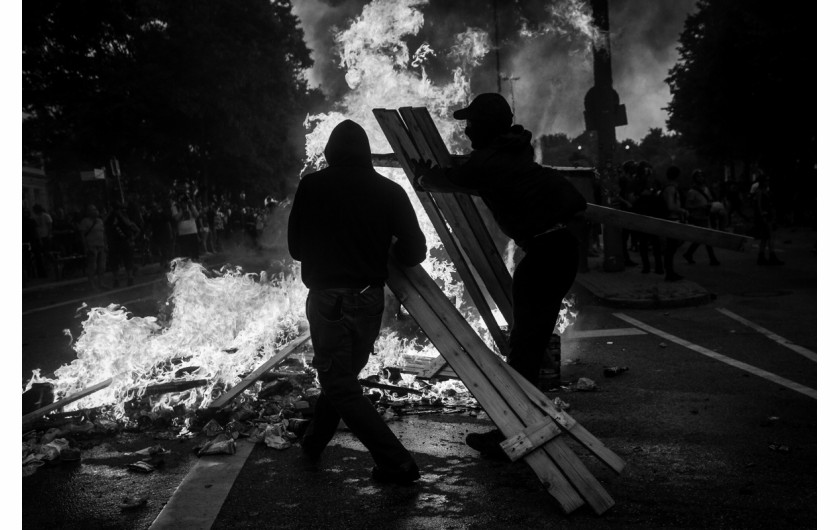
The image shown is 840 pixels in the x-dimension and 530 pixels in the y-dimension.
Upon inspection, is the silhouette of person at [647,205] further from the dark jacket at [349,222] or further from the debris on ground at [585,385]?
the dark jacket at [349,222]

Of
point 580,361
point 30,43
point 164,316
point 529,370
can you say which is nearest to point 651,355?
point 580,361

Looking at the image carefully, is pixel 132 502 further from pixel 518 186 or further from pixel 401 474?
pixel 518 186

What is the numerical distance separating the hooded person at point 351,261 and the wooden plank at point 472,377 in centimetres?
14

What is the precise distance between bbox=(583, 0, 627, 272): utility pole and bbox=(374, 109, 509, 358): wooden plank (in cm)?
879

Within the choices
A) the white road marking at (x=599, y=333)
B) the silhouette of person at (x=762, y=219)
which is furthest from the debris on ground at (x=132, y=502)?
the silhouette of person at (x=762, y=219)

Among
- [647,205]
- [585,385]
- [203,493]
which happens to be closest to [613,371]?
[585,385]

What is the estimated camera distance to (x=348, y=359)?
4.08 metres

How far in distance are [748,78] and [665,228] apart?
85.4ft

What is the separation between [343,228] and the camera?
402 centimetres

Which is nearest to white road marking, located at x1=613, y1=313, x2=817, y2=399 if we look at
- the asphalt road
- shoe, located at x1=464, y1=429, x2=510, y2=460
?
the asphalt road

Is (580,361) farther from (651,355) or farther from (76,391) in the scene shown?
(76,391)

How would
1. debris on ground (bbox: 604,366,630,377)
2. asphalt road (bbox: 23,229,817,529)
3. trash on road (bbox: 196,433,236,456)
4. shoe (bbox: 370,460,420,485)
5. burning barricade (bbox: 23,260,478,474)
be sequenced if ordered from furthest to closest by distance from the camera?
1. debris on ground (bbox: 604,366,630,377)
2. burning barricade (bbox: 23,260,478,474)
3. trash on road (bbox: 196,433,236,456)
4. shoe (bbox: 370,460,420,485)
5. asphalt road (bbox: 23,229,817,529)

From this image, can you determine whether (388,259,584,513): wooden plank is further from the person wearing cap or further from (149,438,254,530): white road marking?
(149,438,254,530): white road marking

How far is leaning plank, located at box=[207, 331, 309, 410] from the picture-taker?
5.33m
